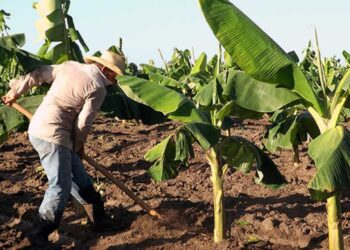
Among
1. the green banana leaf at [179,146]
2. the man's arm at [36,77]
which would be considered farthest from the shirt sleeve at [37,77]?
the green banana leaf at [179,146]

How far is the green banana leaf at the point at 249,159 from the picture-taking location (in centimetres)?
513

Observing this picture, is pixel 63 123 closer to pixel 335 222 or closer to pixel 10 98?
pixel 10 98

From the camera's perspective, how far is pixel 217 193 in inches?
202

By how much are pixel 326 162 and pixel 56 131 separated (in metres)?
2.50

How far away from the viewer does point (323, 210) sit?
6.22m

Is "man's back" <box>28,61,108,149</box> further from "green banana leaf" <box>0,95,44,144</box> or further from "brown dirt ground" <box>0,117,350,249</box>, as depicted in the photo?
"brown dirt ground" <box>0,117,350,249</box>

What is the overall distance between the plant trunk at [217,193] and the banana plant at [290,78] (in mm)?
1078

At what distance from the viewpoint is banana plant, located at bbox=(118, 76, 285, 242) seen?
186 inches

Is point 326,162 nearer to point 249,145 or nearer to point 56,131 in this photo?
point 249,145

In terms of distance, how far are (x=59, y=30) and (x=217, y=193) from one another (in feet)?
8.22

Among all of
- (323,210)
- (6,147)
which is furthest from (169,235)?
(6,147)

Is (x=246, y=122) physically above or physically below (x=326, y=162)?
below

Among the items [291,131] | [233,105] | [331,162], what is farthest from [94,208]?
[331,162]

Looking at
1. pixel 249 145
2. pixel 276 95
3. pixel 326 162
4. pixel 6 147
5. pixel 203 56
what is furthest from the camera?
pixel 6 147
